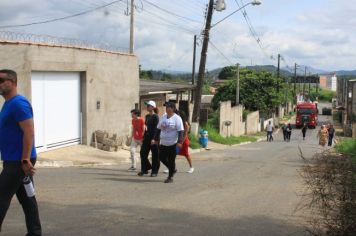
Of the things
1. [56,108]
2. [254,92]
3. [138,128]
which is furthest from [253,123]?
[138,128]

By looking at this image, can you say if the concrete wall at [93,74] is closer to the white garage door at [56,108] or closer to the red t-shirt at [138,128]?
the white garage door at [56,108]

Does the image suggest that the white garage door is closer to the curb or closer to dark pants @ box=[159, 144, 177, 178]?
the curb

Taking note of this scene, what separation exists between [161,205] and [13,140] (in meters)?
3.42

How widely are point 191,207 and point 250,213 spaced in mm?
899

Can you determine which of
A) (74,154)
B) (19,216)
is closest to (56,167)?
(74,154)

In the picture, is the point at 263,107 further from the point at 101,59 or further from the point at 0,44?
the point at 0,44

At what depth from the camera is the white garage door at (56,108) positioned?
Answer: 15805 mm

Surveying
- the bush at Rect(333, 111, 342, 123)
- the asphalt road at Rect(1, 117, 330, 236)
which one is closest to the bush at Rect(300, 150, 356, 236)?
the asphalt road at Rect(1, 117, 330, 236)

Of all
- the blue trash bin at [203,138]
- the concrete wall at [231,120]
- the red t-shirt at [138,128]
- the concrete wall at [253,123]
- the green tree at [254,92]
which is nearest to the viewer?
the red t-shirt at [138,128]

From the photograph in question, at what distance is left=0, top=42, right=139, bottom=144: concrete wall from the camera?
14742mm

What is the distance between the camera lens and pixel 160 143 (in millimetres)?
11383

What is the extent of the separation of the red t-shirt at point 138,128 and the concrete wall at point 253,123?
146 feet

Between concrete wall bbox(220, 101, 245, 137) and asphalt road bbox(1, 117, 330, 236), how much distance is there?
2964 centimetres

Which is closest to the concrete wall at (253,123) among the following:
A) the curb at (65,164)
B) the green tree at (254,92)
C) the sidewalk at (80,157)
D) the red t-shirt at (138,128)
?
the green tree at (254,92)
